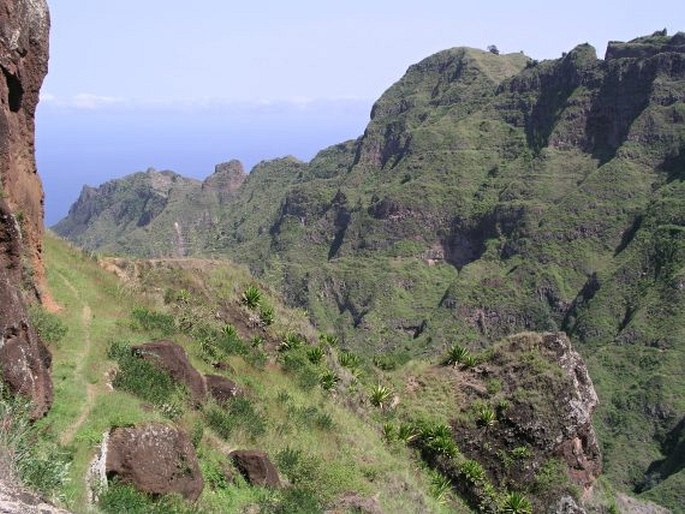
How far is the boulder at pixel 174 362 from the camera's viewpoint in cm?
1440

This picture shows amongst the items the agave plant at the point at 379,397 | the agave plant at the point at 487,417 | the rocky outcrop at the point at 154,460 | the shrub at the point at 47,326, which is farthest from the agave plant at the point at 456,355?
the rocky outcrop at the point at 154,460

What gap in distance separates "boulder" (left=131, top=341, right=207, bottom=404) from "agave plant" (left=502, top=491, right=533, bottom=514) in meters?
11.9

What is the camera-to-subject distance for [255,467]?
1311cm

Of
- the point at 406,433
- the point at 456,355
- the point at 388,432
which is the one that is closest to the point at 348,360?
the point at 456,355

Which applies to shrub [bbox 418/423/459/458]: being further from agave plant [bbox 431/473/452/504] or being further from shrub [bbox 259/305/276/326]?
shrub [bbox 259/305/276/326]

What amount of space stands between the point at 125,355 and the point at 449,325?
13076 cm

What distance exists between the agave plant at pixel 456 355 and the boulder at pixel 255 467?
15464 mm

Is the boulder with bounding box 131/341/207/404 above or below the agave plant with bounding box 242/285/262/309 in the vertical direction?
above

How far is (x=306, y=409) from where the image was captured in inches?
700

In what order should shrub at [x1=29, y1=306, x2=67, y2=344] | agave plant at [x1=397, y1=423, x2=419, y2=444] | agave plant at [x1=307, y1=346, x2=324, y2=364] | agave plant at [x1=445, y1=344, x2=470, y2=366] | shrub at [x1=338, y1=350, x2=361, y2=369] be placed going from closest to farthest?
shrub at [x1=29, y1=306, x2=67, y2=344] → agave plant at [x1=397, y1=423, x2=419, y2=444] → agave plant at [x1=307, y1=346, x2=324, y2=364] → shrub at [x1=338, y1=350, x2=361, y2=369] → agave plant at [x1=445, y1=344, x2=470, y2=366]

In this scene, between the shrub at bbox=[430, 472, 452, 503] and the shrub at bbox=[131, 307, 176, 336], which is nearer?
the shrub at bbox=[131, 307, 176, 336]

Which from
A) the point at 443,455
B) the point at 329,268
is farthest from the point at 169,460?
the point at 329,268

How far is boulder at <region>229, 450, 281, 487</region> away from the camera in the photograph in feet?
42.8

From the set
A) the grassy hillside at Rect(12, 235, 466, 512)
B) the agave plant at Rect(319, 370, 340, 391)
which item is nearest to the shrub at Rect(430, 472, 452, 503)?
the grassy hillside at Rect(12, 235, 466, 512)
